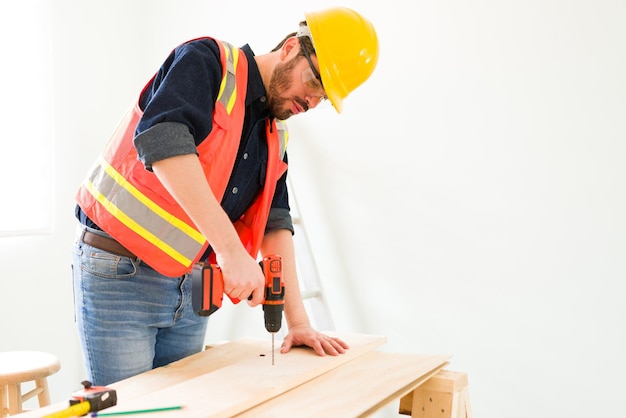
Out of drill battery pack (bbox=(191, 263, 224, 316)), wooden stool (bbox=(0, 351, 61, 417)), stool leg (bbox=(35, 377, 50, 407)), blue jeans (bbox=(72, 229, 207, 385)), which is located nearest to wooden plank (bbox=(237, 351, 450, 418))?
drill battery pack (bbox=(191, 263, 224, 316))

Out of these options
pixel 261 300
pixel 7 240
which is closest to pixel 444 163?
pixel 261 300

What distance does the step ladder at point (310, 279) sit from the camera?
9.12ft

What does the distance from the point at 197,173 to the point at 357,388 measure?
0.61 metres

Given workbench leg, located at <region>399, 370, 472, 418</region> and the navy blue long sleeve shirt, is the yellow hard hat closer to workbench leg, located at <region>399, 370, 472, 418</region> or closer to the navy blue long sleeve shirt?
the navy blue long sleeve shirt

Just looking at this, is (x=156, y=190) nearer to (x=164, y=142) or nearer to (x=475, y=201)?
(x=164, y=142)

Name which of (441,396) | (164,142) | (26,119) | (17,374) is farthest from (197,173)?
(26,119)

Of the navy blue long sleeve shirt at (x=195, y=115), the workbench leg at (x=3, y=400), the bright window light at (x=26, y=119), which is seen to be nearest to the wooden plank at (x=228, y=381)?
the navy blue long sleeve shirt at (x=195, y=115)

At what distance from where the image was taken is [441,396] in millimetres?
1610

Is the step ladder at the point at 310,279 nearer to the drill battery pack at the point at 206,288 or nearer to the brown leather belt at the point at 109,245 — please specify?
the brown leather belt at the point at 109,245

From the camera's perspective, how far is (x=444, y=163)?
259 cm

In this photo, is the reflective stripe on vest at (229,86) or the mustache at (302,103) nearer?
the reflective stripe on vest at (229,86)

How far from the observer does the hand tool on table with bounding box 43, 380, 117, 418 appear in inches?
42.4

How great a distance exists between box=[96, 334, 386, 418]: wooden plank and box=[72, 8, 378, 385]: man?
5.0 inches

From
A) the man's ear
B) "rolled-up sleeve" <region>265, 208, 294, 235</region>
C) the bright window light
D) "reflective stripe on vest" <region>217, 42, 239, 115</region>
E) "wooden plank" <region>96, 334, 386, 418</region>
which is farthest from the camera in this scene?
the bright window light
